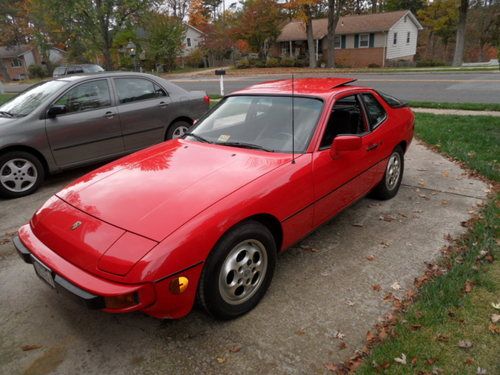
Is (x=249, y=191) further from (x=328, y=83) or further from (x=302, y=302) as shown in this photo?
(x=328, y=83)

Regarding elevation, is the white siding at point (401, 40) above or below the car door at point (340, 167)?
above

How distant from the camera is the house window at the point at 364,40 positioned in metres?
36.7

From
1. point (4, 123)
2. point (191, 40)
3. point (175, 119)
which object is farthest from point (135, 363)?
point (191, 40)

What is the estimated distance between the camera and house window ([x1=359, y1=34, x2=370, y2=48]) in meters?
36.7

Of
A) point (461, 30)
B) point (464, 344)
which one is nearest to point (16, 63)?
point (461, 30)

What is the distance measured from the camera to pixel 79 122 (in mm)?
5758

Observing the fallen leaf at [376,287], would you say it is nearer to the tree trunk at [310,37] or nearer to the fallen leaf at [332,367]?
the fallen leaf at [332,367]

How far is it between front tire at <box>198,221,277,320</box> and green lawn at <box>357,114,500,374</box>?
0.91 m

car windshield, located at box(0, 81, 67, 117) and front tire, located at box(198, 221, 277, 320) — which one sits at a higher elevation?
car windshield, located at box(0, 81, 67, 117)

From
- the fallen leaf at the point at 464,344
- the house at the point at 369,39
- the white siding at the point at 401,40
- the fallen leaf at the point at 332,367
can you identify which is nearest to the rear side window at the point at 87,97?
the fallen leaf at the point at 332,367

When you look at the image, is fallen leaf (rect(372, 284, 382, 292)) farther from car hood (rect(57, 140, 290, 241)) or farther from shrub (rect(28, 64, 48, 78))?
shrub (rect(28, 64, 48, 78))

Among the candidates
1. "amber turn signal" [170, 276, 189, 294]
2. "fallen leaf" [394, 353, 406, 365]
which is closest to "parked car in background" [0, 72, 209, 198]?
"amber turn signal" [170, 276, 189, 294]

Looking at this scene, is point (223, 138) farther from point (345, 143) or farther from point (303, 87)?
point (345, 143)

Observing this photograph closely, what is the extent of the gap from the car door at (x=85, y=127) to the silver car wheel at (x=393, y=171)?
4.06 meters
